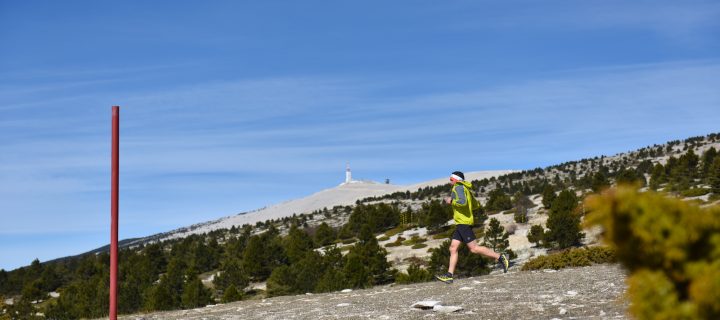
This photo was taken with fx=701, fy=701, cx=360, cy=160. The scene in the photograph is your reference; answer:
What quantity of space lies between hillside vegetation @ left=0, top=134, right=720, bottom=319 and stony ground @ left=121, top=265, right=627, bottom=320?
13.7m

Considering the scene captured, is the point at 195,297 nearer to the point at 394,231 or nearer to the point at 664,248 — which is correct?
the point at 394,231

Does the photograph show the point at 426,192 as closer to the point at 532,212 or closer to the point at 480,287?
the point at 532,212

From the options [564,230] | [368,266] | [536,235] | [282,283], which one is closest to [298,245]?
[282,283]

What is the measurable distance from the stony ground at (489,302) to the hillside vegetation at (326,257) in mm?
13741

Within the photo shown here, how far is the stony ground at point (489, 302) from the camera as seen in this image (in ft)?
31.5

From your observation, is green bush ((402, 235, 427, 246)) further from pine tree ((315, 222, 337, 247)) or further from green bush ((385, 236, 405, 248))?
pine tree ((315, 222, 337, 247))

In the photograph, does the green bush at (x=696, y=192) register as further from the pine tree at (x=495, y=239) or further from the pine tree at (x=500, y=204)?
the pine tree at (x=500, y=204)

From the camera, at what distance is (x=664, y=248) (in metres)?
3.33

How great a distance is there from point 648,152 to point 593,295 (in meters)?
71.2

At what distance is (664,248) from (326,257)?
34.3m

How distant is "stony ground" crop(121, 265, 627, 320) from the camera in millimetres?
9609

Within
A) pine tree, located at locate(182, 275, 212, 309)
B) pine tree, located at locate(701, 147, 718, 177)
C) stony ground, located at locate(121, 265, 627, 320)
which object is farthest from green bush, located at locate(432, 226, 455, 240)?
stony ground, located at locate(121, 265, 627, 320)

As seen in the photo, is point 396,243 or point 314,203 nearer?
point 396,243

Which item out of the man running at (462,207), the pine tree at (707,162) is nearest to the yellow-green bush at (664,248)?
the man running at (462,207)
